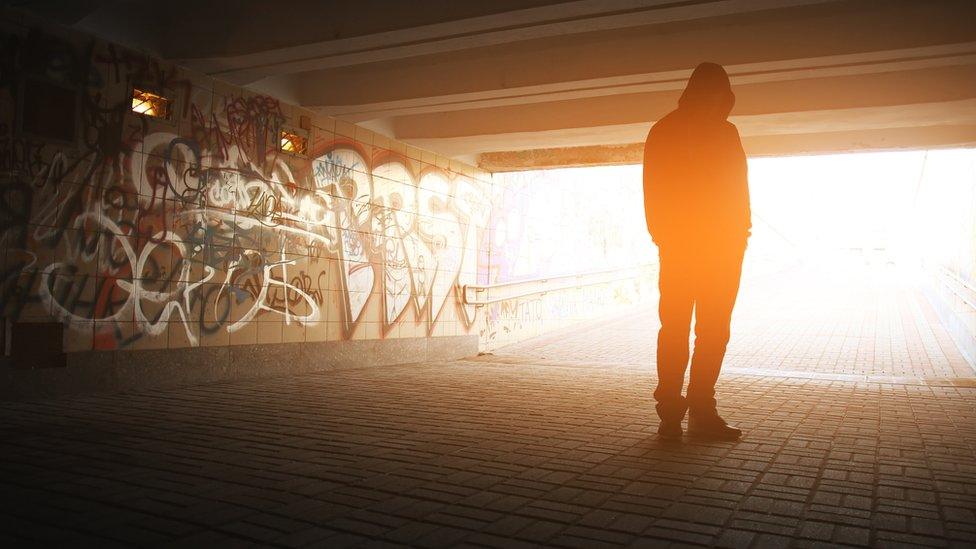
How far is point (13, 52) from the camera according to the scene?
241 inches

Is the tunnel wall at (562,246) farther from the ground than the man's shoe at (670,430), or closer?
farther from the ground

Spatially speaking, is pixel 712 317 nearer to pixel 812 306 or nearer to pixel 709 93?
pixel 709 93

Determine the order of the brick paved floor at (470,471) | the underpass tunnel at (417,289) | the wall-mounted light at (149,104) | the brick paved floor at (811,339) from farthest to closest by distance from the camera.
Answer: the brick paved floor at (811,339)
the wall-mounted light at (149,104)
the underpass tunnel at (417,289)
the brick paved floor at (470,471)

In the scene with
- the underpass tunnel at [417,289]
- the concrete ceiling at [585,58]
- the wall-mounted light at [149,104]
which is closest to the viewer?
the underpass tunnel at [417,289]

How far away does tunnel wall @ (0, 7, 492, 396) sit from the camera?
20.5 feet

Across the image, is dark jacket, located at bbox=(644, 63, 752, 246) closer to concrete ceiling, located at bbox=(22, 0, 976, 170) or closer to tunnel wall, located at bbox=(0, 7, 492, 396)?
concrete ceiling, located at bbox=(22, 0, 976, 170)

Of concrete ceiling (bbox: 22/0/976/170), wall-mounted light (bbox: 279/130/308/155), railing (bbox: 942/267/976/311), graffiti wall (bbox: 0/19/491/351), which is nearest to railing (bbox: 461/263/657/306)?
graffiti wall (bbox: 0/19/491/351)

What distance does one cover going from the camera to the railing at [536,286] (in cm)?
1278

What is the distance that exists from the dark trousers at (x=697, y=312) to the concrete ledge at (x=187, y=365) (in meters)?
5.00

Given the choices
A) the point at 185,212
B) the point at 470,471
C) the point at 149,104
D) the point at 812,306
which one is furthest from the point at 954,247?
the point at 149,104

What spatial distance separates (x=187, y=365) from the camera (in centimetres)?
755

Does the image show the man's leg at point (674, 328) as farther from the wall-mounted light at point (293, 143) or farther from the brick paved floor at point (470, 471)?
the wall-mounted light at point (293, 143)

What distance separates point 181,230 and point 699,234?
5.29 meters

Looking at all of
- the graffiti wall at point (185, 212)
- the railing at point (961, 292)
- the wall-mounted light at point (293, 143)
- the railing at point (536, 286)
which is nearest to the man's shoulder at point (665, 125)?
the graffiti wall at point (185, 212)
